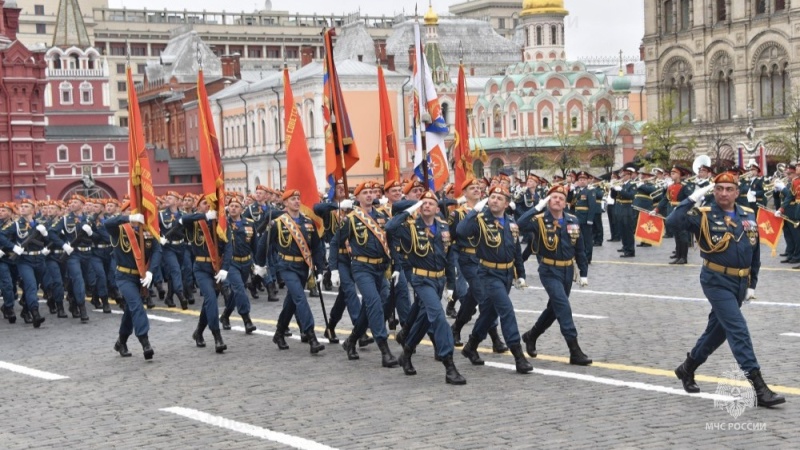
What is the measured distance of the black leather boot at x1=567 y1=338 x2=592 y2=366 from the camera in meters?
12.9

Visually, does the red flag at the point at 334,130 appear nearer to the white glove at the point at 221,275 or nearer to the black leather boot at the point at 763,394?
the white glove at the point at 221,275

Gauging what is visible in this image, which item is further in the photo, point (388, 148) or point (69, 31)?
point (69, 31)

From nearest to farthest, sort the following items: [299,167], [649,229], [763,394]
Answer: [763,394] → [299,167] → [649,229]

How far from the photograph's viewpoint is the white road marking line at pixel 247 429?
9.89 m

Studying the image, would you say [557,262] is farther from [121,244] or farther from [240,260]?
[121,244]

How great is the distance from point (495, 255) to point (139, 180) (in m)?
5.09

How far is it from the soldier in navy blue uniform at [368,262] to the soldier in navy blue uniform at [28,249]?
7.34 metres

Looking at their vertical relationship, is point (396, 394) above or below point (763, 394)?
below

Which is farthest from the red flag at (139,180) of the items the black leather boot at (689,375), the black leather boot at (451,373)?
the black leather boot at (689,375)

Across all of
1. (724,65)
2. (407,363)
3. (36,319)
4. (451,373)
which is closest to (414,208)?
(407,363)

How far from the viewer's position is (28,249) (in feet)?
66.4

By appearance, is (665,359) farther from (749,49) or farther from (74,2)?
(74,2)

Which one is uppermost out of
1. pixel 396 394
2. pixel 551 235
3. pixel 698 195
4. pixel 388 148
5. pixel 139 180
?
pixel 388 148

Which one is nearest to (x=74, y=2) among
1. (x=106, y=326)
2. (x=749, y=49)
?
(x=749, y=49)
